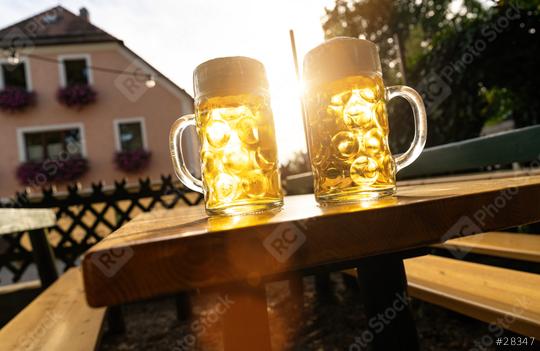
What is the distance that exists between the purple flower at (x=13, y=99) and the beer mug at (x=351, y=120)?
11862mm

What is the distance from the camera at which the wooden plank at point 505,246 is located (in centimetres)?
121

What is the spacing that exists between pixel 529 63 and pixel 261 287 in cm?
600

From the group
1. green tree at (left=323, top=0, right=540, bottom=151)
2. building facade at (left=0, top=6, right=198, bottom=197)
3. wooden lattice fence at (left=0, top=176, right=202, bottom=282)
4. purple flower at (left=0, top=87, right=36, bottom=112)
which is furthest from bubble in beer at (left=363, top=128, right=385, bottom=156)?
purple flower at (left=0, top=87, right=36, bottom=112)

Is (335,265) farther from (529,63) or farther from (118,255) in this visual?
(529,63)

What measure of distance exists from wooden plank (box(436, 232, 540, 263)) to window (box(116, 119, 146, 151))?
407 inches

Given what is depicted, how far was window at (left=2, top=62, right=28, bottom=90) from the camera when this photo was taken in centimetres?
1045

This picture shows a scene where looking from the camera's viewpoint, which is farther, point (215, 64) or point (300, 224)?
Result: point (215, 64)

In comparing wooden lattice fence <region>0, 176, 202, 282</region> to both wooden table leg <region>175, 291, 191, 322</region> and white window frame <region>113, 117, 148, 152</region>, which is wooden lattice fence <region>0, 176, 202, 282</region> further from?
white window frame <region>113, 117, 148, 152</region>

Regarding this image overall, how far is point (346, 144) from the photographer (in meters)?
0.64

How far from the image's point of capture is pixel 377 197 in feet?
1.92

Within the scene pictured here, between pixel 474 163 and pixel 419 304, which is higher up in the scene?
pixel 474 163

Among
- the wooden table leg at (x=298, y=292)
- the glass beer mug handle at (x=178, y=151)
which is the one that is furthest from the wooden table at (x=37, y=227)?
the wooden table leg at (x=298, y=292)

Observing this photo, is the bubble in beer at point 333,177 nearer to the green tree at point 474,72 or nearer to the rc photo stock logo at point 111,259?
the rc photo stock logo at point 111,259

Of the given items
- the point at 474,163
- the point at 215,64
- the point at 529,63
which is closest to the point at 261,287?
the point at 215,64
